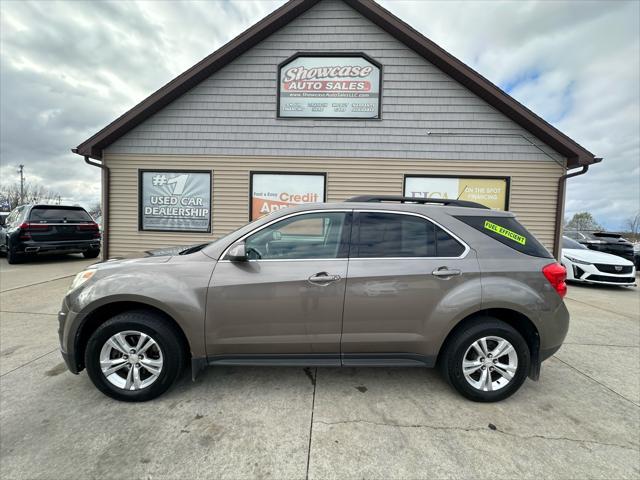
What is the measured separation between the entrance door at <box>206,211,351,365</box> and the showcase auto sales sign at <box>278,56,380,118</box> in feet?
18.9

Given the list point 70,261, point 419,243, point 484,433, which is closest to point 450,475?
point 484,433

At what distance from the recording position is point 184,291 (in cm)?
241

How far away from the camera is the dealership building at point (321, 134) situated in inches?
281

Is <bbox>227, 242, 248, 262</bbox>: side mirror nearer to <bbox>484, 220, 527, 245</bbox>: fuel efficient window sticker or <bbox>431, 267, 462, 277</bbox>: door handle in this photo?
<bbox>431, 267, 462, 277</bbox>: door handle

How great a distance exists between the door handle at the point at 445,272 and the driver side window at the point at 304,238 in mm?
753

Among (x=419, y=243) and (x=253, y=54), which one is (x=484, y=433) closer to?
(x=419, y=243)

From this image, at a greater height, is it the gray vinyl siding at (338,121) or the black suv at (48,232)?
the gray vinyl siding at (338,121)

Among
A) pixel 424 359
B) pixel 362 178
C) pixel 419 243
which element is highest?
pixel 362 178

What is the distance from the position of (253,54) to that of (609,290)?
10.6 meters

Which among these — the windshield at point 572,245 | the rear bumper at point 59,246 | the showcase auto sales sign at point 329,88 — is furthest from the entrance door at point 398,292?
the rear bumper at point 59,246

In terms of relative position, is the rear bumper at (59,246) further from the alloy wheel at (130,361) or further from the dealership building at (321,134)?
the alloy wheel at (130,361)

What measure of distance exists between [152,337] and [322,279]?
1.45 metres

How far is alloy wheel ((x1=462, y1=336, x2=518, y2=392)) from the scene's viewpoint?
2525mm

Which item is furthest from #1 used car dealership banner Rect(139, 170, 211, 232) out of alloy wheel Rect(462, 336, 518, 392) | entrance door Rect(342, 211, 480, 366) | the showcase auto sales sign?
alloy wheel Rect(462, 336, 518, 392)
